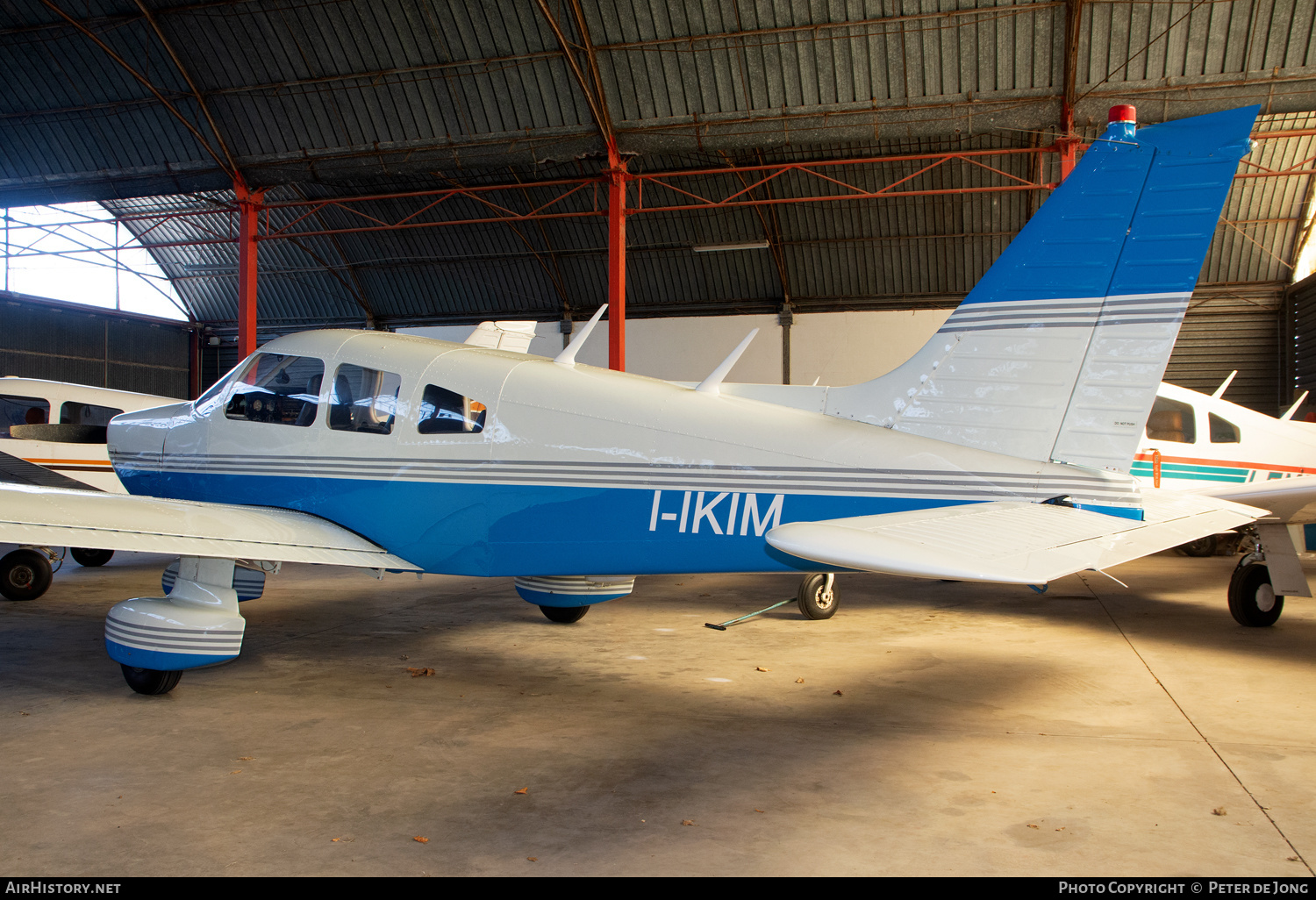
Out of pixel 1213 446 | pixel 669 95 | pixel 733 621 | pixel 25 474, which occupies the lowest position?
pixel 733 621

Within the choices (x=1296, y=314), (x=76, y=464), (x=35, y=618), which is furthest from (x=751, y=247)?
(x=35, y=618)

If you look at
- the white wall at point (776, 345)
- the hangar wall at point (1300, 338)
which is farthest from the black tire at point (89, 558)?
the hangar wall at point (1300, 338)

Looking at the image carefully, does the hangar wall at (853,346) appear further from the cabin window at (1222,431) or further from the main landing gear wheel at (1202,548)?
the cabin window at (1222,431)

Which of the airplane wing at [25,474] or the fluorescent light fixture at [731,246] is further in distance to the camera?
the fluorescent light fixture at [731,246]

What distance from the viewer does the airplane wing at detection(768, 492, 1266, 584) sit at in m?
2.77

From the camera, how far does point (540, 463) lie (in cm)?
521

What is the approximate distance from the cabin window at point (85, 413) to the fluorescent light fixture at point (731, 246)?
15260 mm

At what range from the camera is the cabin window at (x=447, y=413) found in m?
5.40

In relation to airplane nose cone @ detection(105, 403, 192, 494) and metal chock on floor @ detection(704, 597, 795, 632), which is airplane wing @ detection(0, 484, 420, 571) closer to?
airplane nose cone @ detection(105, 403, 192, 494)

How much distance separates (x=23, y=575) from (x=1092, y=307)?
33.6ft

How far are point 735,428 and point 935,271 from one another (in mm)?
21052

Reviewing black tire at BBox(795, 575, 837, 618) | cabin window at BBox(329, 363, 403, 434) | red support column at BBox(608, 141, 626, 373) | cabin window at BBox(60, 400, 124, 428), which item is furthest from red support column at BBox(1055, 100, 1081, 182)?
cabin window at BBox(60, 400, 124, 428)

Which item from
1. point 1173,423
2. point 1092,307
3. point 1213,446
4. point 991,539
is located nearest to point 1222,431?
point 1213,446

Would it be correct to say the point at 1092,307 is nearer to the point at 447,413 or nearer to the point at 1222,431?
the point at 447,413
